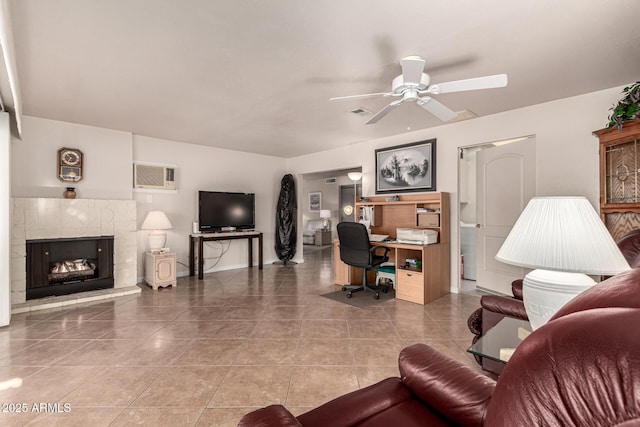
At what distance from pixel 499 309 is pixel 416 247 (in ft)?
6.14

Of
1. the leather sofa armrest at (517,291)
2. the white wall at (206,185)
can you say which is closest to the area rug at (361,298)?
the leather sofa armrest at (517,291)

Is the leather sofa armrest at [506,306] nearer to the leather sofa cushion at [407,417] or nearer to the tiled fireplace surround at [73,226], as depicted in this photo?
the leather sofa cushion at [407,417]

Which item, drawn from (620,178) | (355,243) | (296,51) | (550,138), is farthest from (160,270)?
(620,178)

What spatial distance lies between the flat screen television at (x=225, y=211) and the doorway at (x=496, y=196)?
3.95 metres

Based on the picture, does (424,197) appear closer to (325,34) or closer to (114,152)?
(325,34)

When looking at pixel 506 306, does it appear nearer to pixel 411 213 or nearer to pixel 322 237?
pixel 411 213

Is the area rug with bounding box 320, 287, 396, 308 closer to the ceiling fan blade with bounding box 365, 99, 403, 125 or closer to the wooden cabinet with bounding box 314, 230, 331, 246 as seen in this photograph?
the ceiling fan blade with bounding box 365, 99, 403, 125

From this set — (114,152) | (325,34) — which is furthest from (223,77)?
(114,152)

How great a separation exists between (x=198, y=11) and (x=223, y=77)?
924mm

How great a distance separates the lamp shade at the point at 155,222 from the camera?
4.54 meters

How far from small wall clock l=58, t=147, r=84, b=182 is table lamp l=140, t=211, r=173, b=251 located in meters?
1.06

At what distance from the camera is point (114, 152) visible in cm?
452

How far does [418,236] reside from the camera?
397 cm

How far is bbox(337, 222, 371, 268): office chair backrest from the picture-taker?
3.89m
